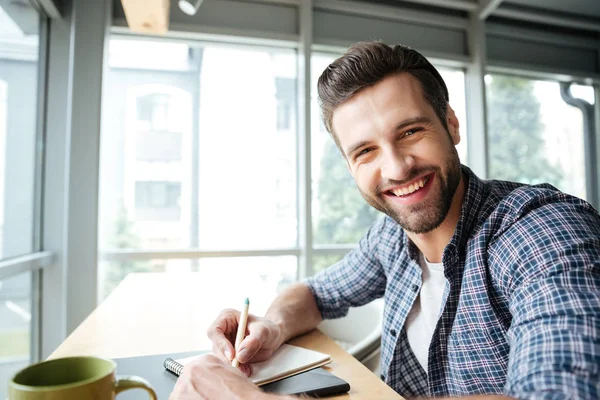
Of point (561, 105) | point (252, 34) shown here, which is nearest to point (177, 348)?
point (252, 34)

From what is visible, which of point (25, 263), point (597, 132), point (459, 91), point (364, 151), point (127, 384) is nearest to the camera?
point (127, 384)

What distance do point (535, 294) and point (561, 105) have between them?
416 centimetres

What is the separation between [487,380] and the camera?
92 centimetres

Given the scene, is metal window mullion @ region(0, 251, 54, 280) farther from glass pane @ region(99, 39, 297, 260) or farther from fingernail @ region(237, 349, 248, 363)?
fingernail @ region(237, 349, 248, 363)

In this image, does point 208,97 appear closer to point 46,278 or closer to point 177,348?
point 46,278

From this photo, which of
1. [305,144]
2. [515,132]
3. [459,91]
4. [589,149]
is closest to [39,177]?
[305,144]

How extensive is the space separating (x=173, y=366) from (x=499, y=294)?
73cm

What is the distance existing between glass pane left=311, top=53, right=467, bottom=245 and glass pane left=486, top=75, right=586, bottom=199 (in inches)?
54.9

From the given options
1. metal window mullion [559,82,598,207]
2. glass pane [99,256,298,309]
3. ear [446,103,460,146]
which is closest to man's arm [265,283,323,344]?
ear [446,103,460,146]

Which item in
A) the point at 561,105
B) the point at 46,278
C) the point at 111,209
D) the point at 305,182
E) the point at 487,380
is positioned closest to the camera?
the point at 487,380

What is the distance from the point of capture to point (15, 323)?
2303mm

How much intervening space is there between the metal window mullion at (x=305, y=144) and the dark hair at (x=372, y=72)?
2087mm

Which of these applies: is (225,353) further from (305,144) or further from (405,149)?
(305,144)

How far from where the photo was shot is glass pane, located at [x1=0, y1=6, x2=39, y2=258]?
2145 millimetres
